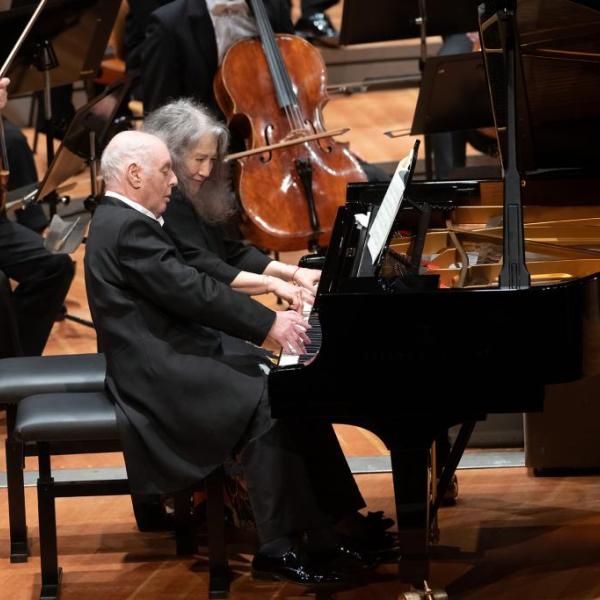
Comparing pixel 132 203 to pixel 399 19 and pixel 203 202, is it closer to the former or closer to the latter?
pixel 203 202

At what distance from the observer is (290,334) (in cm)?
337

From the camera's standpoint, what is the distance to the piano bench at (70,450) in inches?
134

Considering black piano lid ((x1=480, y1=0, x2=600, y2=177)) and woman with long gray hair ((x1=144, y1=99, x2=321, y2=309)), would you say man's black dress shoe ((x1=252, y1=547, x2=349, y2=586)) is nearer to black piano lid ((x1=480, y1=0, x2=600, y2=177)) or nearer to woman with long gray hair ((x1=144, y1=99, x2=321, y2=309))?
woman with long gray hair ((x1=144, y1=99, x2=321, y2=309))

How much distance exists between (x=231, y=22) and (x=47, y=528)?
2.32 m

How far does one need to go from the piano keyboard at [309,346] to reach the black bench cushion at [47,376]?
635 millimetres

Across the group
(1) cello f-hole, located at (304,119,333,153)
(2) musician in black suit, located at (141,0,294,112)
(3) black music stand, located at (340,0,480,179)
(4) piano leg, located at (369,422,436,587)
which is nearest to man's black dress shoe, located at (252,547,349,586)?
(4) piano leg, located at (369,422,436,587)

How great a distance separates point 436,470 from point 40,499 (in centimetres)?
115

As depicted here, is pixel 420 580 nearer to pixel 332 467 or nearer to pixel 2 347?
pixel 332 467

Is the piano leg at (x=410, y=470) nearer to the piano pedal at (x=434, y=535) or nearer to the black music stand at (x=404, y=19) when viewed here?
the piano pedal at (x=434, y=535)

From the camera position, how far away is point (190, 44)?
5137mm

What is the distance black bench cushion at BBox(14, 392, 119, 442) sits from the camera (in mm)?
3379

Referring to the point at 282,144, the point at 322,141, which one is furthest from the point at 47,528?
the point at 322,141

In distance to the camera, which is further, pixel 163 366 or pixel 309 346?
pixel 163 366

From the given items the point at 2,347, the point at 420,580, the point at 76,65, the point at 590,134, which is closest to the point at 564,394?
the point at 590,134
